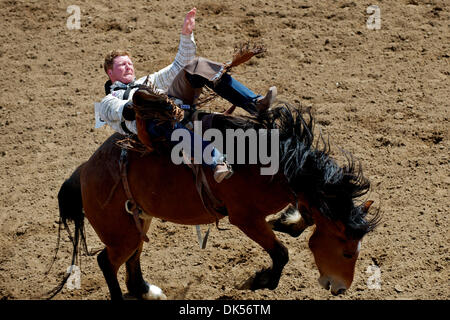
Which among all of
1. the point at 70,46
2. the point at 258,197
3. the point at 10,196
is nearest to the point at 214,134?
the point at 258,197

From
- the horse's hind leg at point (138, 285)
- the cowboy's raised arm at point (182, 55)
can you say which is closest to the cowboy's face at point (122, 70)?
the cowboy's raised arm at point (182, 55)

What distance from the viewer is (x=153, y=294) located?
4.86 meters

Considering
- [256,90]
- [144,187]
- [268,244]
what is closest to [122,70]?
[144,187]

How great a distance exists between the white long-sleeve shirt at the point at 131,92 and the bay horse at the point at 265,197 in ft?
0.94

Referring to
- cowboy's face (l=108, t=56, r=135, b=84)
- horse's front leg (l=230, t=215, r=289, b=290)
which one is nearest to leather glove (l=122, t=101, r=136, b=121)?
cowboy's face (l=108, t=56, r=135, b=84)

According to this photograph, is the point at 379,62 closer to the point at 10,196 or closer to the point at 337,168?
the point at 337,168

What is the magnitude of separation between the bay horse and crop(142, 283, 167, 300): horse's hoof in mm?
497

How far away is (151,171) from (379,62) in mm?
3714

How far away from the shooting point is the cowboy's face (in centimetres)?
404

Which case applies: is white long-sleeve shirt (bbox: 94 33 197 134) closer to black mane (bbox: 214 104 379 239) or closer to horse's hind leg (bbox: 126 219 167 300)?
black mane (bbox: 214 104 379 239)

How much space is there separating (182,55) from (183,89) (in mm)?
293

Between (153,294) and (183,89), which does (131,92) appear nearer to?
(183,89)

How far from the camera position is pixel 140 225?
4.36 metres

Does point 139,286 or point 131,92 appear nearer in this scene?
point 131,92
